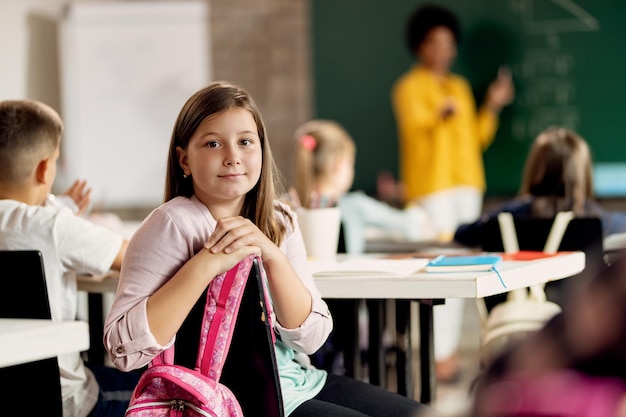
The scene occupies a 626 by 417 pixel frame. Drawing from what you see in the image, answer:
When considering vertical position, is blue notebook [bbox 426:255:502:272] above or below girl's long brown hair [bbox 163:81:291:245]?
below

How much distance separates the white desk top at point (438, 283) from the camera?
1573mm

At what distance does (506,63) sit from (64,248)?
154 inches

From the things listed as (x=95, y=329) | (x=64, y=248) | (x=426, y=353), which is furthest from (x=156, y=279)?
(x=95, y=329)

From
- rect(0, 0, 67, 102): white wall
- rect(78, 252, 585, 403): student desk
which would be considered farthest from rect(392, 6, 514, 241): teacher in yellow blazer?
rect(78, 252, 585, 403): student desk

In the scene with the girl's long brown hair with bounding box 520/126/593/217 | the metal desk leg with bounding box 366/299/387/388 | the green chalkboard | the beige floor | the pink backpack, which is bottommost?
the beige floor

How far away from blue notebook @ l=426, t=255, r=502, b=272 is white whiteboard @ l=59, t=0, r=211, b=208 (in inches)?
150

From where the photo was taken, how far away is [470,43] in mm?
5238

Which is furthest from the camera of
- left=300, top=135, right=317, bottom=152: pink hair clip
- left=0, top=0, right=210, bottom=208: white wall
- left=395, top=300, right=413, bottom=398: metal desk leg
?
left=0, top=0, right=210, bottom=208: white wall

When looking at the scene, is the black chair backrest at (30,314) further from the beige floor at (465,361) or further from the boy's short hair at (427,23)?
the boy's short hair at (427,23)

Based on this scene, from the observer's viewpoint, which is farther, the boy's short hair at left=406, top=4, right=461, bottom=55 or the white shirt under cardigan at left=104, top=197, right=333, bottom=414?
the boy's short hair at left=406, top=4, right=461, bottom=55

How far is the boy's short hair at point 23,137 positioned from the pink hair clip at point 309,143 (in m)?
1.35

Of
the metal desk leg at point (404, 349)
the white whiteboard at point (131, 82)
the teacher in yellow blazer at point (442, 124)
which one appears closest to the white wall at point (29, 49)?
the white whiteboard at point (131, 82)

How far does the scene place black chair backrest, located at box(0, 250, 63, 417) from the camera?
4.79ft

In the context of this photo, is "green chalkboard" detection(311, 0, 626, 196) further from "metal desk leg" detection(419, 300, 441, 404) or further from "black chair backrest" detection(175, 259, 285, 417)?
"black chair backrest" detection(175, 259, 285, 417)
